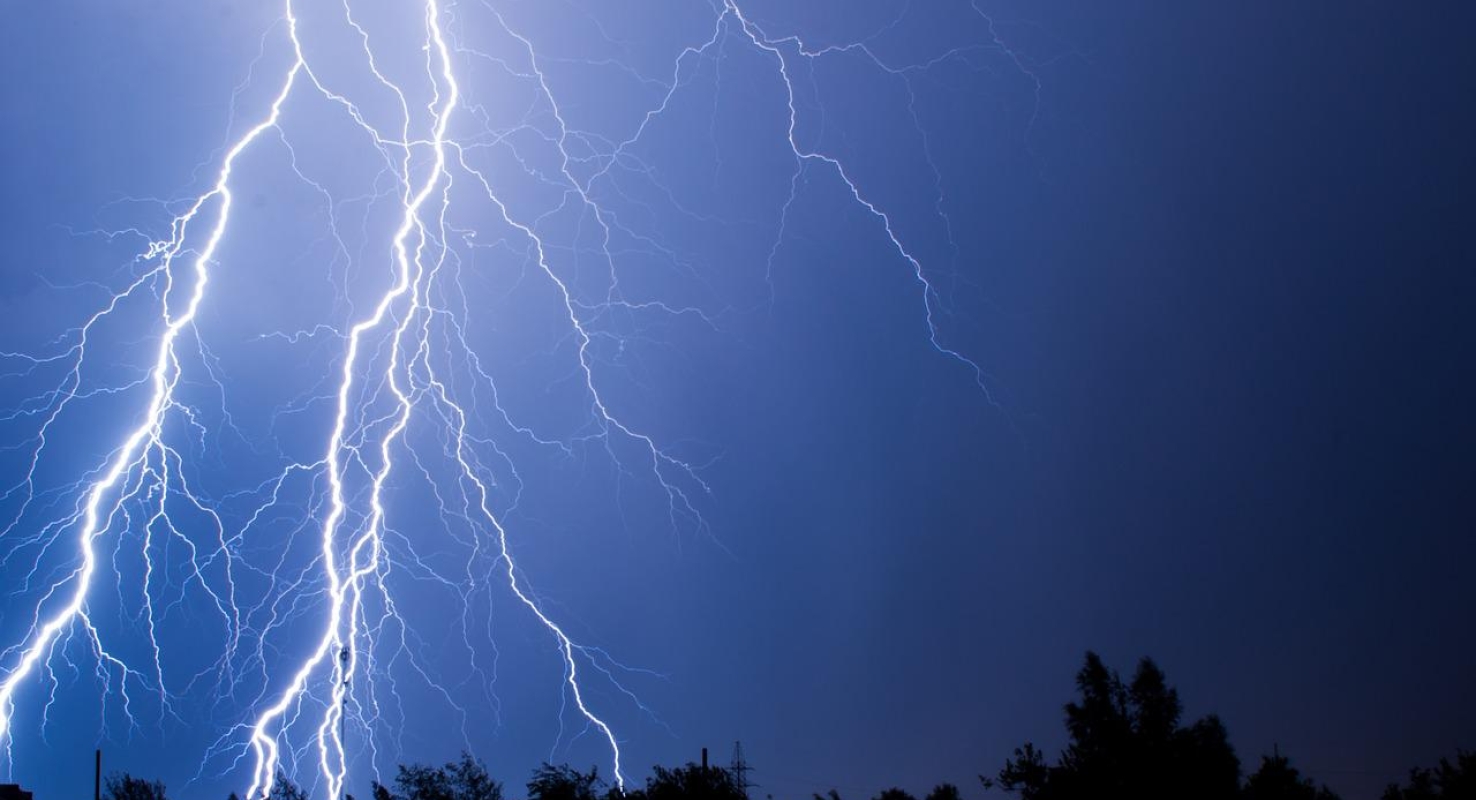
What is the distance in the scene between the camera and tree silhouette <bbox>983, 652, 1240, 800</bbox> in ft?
33.8

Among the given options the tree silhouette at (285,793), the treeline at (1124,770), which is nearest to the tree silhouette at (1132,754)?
the treeline at (1124,770)

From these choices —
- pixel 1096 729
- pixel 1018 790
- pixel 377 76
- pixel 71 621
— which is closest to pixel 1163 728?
pixel 1096 729

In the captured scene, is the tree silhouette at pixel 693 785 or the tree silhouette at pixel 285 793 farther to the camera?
the tree silhouette at pixel 285 793

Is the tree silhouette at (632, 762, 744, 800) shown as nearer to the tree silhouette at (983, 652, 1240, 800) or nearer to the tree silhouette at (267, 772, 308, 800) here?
the tree silhouette at (983, 652, 1240, 800)

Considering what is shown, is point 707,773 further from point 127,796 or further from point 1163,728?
point 127,796

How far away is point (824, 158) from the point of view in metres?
26.9

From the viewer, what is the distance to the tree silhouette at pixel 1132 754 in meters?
10.3

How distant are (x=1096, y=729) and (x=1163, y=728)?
0.71m

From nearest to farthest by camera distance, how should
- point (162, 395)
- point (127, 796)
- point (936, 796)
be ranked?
point (936, 796) < point (127, 796) < point (162, 395)

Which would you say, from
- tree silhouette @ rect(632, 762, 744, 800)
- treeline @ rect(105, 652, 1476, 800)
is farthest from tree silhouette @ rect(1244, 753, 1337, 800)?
tree silhouette @ rect(632, 762, 744, 800)

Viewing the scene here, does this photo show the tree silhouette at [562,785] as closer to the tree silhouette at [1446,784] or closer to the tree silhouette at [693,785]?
the tree silhouette at [693,785]

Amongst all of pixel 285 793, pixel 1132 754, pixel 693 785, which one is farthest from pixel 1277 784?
pixel 285 793

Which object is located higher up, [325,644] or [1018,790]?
[325,644]

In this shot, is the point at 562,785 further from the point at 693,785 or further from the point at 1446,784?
the point at 1446,784
